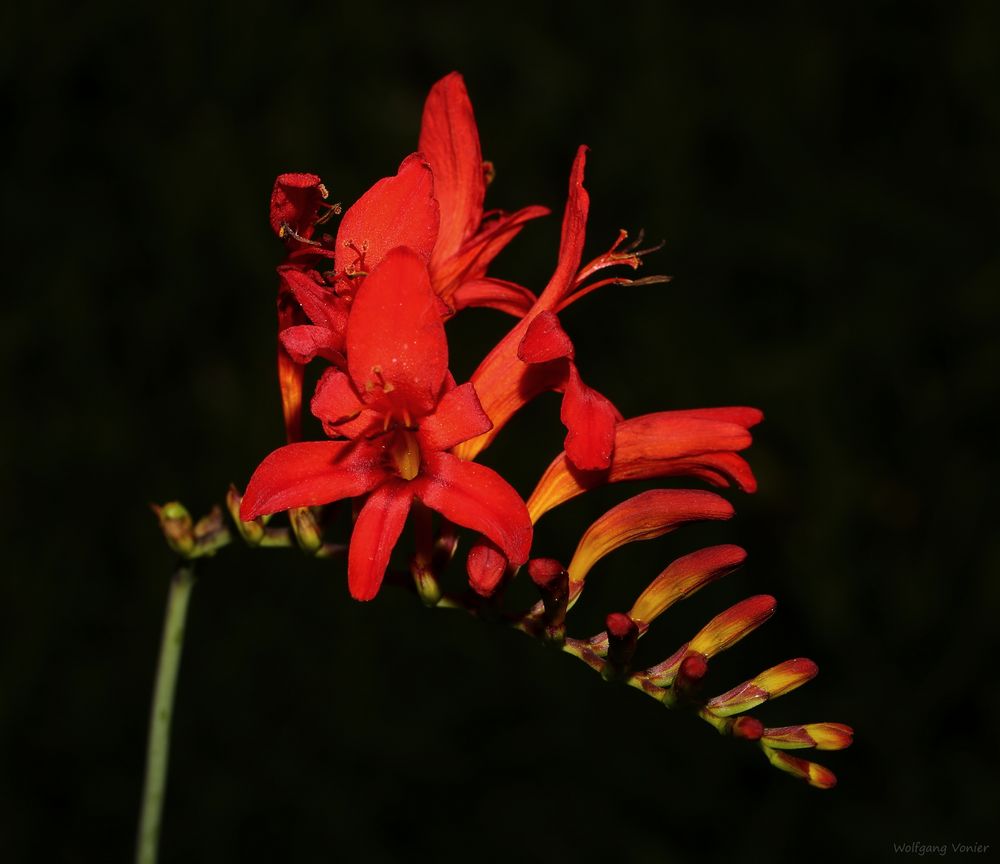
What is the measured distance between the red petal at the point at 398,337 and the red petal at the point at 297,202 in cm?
24

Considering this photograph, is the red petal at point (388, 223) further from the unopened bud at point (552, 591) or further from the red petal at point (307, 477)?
the unopened bud at point (552, 591)

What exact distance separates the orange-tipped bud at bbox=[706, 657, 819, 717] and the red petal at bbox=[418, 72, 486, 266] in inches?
27.2

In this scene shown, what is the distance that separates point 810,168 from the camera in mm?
4320

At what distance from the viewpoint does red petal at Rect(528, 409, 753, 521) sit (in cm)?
139

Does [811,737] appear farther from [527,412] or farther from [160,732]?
[527,412]

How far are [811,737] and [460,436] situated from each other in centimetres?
55

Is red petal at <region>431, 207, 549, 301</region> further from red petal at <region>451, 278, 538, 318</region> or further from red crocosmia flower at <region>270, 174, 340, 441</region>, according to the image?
red crocosmia flower at <region>270, 174, 340, 441</region>

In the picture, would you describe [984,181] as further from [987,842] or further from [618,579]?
[987,842]

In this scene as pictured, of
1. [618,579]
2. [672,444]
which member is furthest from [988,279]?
[672,444]

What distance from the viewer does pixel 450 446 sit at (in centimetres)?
138

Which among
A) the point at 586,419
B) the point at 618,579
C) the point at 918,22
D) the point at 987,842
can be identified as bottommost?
the point at 987,842

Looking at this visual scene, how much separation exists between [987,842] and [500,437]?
1.88 meters

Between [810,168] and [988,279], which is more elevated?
[810,168]

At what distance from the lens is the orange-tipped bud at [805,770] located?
1.37 meters
